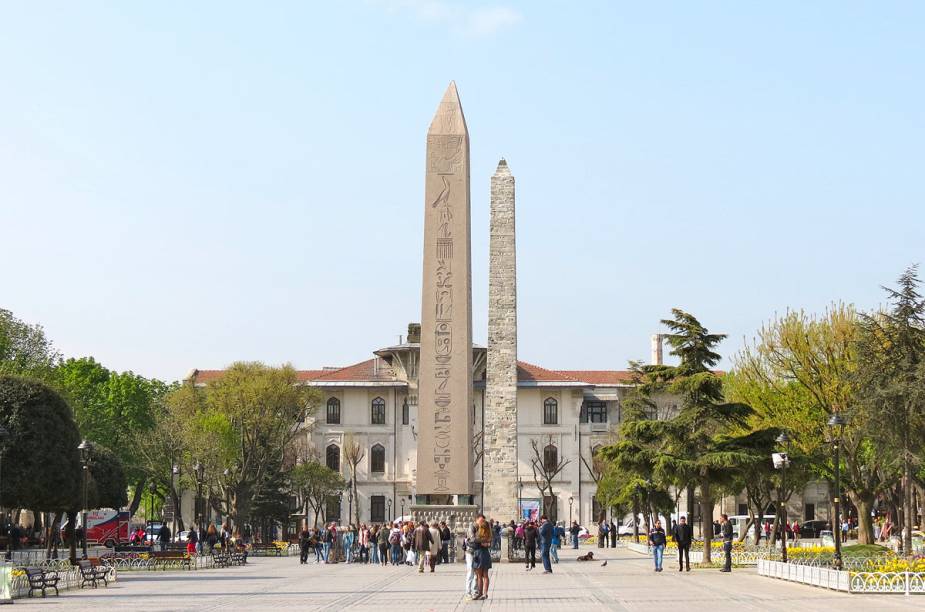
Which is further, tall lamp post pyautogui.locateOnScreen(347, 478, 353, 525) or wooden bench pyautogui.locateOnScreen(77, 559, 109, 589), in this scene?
tall lamp post pyautogui.locateOnScreen(347, 478, 353, 525)

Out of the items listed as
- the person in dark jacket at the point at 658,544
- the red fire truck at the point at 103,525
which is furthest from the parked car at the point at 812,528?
the person in dark jacket at the point at 658,544

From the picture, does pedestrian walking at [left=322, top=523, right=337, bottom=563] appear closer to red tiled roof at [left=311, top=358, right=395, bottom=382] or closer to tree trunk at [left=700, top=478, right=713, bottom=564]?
tree trunk at [left=700, top=478, right=713, bottom=564]

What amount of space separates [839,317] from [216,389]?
3070 centimetres

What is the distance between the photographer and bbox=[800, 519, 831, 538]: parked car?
234 ft

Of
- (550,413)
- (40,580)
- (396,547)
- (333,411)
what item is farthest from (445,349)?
(550,413)

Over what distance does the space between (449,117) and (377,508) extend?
167 ft

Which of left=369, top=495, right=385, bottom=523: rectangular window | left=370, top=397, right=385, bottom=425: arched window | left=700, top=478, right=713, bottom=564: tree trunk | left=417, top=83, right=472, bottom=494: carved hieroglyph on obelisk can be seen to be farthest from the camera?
left=370, top=397, right=385, bottom=425: arched window

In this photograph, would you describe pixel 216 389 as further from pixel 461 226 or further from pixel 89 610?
pixel 89 610

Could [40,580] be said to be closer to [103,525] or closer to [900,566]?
[900,566]

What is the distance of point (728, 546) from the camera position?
30.7 meters

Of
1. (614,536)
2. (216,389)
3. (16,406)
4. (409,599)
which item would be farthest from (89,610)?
(216,389)

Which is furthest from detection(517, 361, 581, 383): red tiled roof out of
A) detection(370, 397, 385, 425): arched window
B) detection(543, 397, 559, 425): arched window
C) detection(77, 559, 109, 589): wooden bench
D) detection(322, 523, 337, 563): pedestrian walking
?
detection(77, 559, 109, 589): wooden bench

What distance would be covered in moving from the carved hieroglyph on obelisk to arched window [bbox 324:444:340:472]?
167 feet

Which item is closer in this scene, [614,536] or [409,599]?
[409,599]
